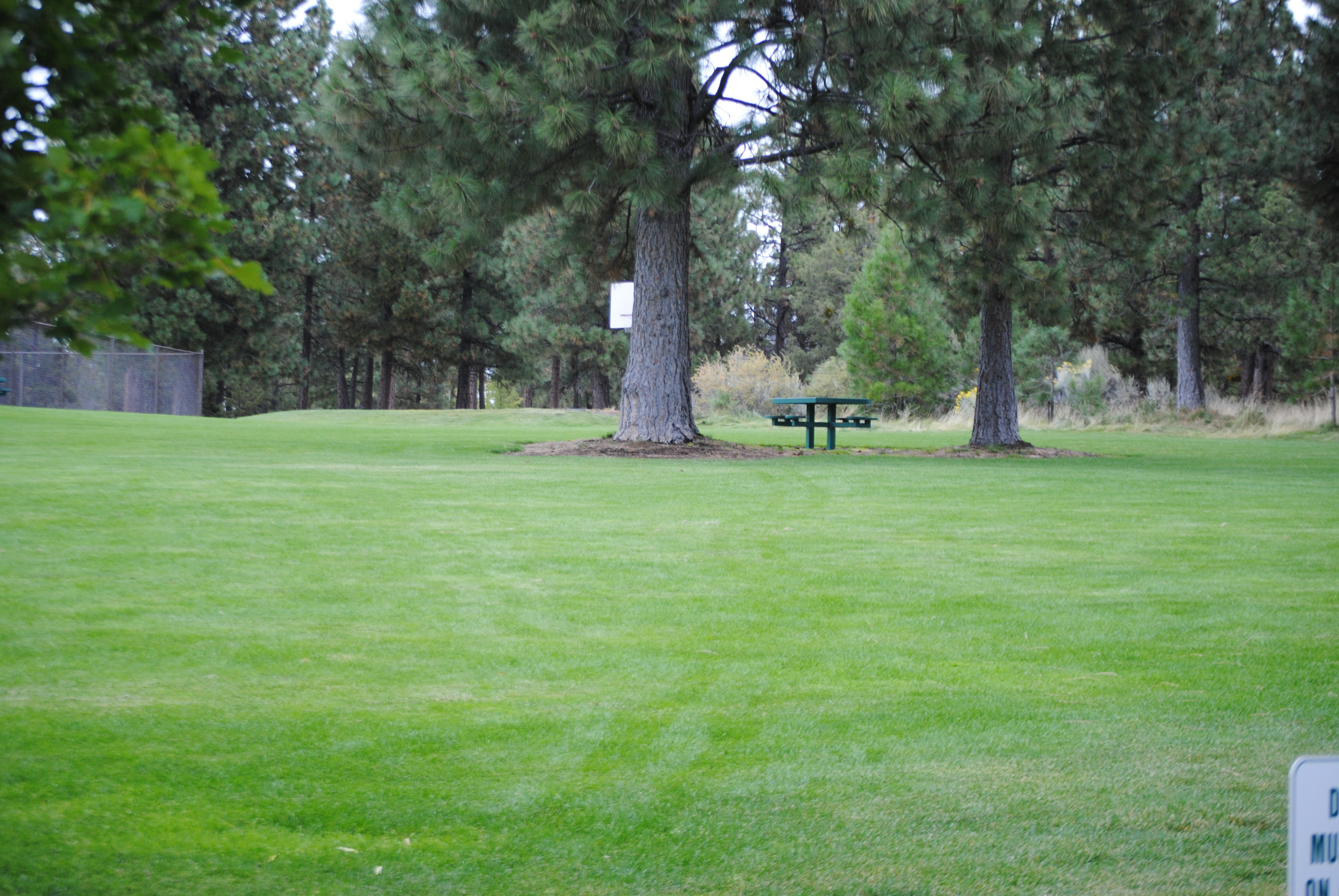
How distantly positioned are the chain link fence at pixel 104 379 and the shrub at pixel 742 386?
45.5 ft

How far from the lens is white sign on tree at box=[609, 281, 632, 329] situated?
24609 mm

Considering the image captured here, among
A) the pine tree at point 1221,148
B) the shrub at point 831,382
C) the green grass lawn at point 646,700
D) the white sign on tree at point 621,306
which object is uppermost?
the pine tree at point 1221,148

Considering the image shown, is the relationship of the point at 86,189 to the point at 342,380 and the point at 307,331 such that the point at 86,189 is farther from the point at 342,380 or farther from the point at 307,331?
the point at 342,380

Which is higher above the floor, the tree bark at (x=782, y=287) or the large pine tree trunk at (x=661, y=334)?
the tree bark at (x=782, y=287)

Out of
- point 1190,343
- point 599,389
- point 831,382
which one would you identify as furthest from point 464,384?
point 1190,343

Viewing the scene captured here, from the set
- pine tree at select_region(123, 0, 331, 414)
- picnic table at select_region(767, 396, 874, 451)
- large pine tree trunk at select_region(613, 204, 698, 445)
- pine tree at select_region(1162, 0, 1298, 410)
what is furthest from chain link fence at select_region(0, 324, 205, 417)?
pine tree at select_region(1162, 0, 1298, 410)

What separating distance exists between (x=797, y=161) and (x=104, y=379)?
20.4 metres

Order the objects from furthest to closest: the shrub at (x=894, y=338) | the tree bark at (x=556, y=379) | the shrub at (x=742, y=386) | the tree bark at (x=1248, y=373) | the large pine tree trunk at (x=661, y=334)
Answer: the tree bark at (x=556, y=379)
the tree bark at (x=1248, y=373)
the shrub at (x=742, y=386)
the shrub at (x=894, y=338)
the large pine tree trunk at (x=661, y=334)

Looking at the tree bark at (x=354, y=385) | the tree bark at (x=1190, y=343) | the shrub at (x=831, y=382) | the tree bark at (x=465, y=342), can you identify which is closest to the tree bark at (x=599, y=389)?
the tree bark at (x=465, y=342)

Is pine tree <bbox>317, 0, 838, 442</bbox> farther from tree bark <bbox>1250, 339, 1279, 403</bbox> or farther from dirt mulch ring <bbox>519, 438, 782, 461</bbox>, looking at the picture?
tree bark <bbox>1250, 339, 1279, 403</bbox>

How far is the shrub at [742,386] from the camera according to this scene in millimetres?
33312

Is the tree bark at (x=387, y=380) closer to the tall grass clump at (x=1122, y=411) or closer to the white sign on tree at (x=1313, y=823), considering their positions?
the tall grass clump at (x=1122, y=411)

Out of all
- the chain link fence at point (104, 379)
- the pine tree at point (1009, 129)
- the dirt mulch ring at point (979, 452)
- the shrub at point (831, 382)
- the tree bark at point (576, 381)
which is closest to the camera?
the pine tree at point (1009, 129)

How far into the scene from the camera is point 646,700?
390 cm
